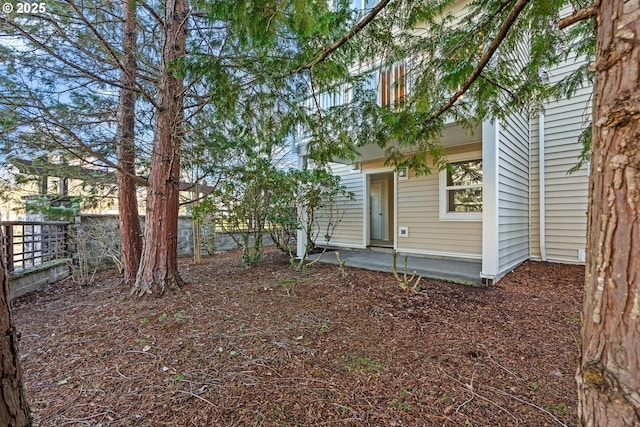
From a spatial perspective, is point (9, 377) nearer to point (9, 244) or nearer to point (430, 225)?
point (9, 244)

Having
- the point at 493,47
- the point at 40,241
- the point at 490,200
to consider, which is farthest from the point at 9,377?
the point at 40,241

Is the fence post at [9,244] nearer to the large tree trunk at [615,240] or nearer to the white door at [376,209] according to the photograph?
the large tree trunk at [615,240]

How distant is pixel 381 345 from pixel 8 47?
5574mm

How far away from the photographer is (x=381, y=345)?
2416mm

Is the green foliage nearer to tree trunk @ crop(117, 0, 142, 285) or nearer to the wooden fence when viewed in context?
the wooden fence

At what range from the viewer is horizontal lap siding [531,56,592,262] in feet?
16.5

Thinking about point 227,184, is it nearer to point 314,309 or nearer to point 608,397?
point 314,309

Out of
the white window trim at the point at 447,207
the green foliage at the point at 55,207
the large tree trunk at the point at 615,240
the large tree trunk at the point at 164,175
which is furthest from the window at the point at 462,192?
the green foliage at the point at 55,207

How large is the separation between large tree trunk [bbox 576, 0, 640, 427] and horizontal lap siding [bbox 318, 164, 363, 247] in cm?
601

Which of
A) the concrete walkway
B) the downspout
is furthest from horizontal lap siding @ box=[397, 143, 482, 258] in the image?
the downspout

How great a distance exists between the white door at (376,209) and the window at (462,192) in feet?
8.88

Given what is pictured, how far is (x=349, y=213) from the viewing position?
723cm

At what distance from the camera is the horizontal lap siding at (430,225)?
17.2 feet

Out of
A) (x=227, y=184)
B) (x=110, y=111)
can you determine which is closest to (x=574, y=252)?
(x=227, y=184)
